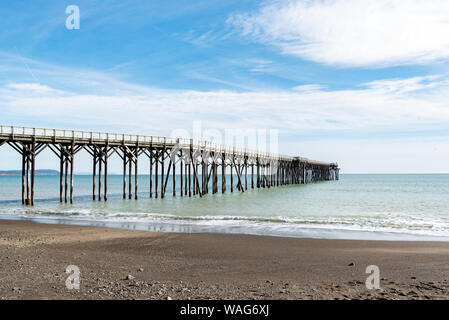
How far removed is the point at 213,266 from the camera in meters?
8.44

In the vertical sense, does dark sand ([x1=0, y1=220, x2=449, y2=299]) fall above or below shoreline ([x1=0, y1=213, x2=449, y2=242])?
above

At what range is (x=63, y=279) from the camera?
7.06m

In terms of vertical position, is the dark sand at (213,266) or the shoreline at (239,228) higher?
the dark sand at (213,266)

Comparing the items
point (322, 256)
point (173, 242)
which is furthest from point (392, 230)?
point (173, 242)

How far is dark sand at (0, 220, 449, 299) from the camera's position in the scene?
6.34m

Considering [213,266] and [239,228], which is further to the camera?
[239,228]

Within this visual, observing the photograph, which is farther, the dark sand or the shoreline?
the shoreline

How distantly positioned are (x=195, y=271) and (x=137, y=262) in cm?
165

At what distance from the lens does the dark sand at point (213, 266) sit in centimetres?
634

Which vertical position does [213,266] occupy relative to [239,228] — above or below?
above

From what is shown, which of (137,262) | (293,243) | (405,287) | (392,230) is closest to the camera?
(405,287)
